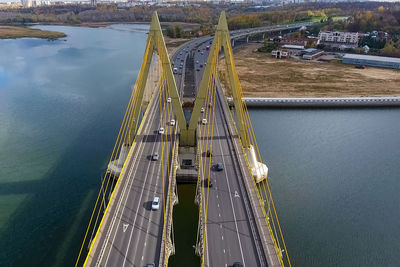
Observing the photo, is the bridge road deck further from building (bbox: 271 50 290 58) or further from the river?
building (bbox: 271 50 290 58)

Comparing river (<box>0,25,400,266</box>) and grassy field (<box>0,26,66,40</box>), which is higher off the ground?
grassy field (<box>0,26,66,40</box>)

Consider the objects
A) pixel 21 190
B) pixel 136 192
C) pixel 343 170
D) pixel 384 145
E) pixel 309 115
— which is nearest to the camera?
pixel 136 192

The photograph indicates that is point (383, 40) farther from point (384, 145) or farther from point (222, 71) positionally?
point (384, 145)

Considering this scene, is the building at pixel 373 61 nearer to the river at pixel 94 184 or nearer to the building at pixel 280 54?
the building at pixel 280 54

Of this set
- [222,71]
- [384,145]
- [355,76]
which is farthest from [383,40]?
[384,145]

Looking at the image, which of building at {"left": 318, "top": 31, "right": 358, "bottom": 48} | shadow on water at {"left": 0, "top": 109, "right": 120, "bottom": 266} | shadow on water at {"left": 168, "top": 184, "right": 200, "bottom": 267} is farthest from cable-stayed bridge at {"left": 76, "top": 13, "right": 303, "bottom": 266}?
building at {"left": 318, "top": 31, "right": 358, "bottom": 48}

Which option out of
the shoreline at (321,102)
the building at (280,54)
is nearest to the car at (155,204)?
the shoreline at (321,102)

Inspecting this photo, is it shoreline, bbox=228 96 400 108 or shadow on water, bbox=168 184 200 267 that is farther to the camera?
shoreline, bbox=228 96 400 108
